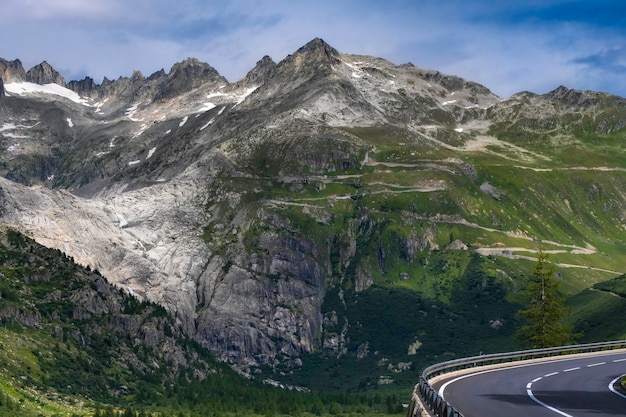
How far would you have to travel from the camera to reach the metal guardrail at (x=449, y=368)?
5331 cm

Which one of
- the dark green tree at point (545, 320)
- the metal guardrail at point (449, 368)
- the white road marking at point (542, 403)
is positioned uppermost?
the dark green tree at point (545, 320)

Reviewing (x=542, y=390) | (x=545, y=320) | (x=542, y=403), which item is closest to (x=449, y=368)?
(x=542, y=390)

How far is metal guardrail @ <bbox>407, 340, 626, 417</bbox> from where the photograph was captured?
175 feet

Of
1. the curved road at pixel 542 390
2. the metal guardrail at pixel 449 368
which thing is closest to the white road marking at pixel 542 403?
the curved road at pixel 542 390

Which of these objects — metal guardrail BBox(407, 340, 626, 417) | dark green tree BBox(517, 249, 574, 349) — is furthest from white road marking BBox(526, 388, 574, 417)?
dark green tree BBox(517, 249, 574, 349)

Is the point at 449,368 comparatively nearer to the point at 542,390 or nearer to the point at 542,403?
the point at 542,390

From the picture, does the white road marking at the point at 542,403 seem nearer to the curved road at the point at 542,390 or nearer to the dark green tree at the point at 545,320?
the curved road at the point at 542,390

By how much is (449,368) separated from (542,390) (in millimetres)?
20689

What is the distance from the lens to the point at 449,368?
9319 centimetres

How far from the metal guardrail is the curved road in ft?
5.22

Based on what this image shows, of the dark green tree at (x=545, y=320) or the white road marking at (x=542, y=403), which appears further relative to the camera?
the dark green tree at (x=545, y=320)

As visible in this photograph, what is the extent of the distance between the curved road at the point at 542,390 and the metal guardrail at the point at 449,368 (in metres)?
1.59

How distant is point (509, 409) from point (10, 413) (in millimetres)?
152200

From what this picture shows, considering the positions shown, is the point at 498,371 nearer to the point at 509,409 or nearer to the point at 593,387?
the point at 593,387
